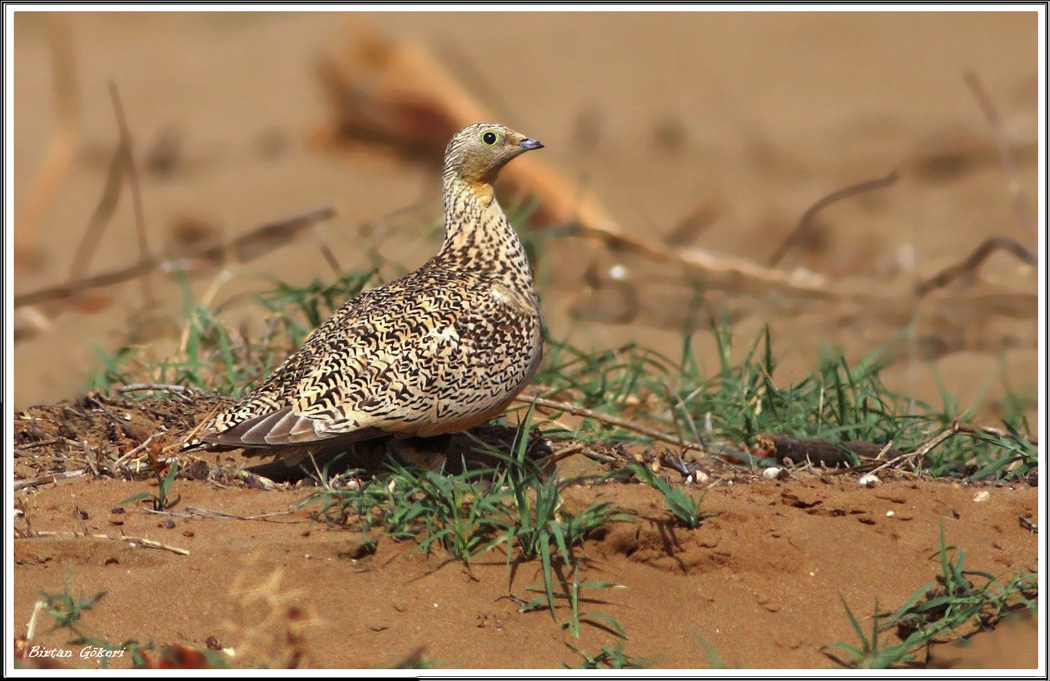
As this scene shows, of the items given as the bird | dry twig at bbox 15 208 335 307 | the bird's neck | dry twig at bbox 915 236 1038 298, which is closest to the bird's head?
the bird's neck

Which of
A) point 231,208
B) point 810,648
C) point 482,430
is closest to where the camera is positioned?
point 810,648

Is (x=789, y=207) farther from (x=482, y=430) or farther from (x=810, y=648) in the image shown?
(x=810, y=648)

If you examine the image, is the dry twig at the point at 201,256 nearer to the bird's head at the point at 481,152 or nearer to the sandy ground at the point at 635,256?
the sandy ground at the point at 635,256

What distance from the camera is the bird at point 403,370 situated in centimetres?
420

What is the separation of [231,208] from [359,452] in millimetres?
6102

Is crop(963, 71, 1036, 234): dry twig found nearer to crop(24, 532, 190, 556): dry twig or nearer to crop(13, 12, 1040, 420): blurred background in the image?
crop(13, 12, 1040, 420): blurred background

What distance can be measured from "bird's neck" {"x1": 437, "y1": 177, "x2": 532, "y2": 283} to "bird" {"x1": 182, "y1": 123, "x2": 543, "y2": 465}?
1 centimetres

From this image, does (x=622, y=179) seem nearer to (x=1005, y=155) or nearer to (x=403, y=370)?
(x=1005, y=155)

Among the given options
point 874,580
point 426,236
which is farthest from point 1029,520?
point 426,236

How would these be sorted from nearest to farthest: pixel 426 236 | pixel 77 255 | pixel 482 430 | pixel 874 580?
pixel 874 580
pixel 482 430
pixel 426 236
pixel 77 255

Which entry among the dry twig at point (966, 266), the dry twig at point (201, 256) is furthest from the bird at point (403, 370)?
the dry twig at point (966, 266)

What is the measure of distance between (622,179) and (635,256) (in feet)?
6.20

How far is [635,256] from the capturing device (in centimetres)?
923

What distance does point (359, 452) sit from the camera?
468cm
